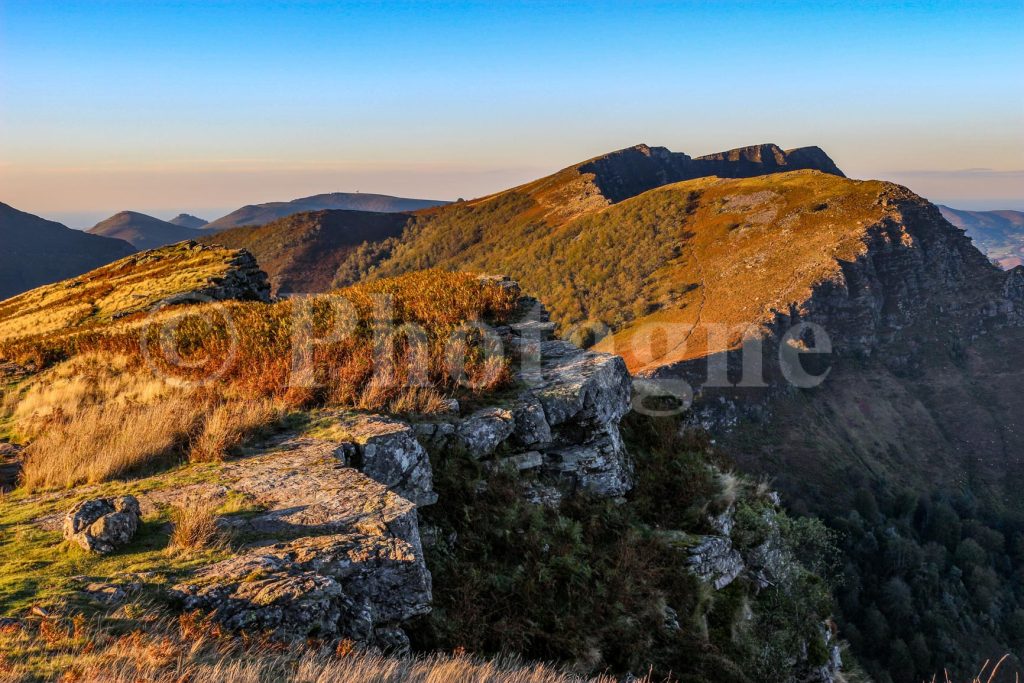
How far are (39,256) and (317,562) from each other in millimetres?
222266

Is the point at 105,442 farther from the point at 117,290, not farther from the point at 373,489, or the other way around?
the point at 117,290

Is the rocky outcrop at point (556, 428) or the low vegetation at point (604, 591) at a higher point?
the rocky outcrop at point (556, 428)

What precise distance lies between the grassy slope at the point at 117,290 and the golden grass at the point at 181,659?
62.4 feet

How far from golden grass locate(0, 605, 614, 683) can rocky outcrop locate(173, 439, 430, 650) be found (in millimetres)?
247

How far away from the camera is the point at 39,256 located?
174 metres

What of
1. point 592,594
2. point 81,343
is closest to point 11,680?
point 592,594

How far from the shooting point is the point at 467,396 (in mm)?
9305

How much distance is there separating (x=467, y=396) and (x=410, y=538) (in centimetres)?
362

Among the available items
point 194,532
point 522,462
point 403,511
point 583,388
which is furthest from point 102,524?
point 583,388

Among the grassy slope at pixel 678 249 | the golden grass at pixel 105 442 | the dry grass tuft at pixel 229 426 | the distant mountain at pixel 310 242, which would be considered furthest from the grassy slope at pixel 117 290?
the distant mountain at pixel 310 242

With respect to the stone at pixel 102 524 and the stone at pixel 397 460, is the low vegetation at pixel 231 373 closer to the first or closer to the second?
the stone at pixel 397 460

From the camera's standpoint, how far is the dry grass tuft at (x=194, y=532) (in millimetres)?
5098

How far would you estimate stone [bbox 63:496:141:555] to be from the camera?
16.5ft

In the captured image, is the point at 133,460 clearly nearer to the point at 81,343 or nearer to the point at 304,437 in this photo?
the point at 304,437
